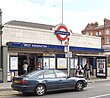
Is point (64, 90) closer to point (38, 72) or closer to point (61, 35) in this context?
point (38, 72)

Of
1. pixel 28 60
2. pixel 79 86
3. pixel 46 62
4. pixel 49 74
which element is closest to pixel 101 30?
pixel 46 62

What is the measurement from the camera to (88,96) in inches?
568

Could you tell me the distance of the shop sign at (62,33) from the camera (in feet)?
92.4

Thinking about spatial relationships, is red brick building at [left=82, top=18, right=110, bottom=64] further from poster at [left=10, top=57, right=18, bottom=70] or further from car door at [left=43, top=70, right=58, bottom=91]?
car door at [left=43, top=70, right=58, bottom=91]

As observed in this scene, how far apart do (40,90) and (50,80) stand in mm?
814

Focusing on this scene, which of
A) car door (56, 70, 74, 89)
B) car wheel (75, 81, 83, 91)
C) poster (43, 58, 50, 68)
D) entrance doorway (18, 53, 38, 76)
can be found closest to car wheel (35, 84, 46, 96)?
car door (56, 70, 74, 89)

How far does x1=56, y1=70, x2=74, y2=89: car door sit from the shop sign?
11859 mm

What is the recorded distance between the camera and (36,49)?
2584 cm

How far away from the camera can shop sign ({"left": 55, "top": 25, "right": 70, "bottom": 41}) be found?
28156mm

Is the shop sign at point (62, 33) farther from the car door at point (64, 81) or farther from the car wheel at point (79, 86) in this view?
the car door at point (64, 81)

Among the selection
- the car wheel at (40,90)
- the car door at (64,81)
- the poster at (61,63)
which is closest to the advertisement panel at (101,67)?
the poster at (61,63)

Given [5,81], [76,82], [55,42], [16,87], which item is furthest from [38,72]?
[55,42]

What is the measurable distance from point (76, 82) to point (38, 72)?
257cm

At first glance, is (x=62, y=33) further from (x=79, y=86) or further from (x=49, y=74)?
(x=49, y=74)
